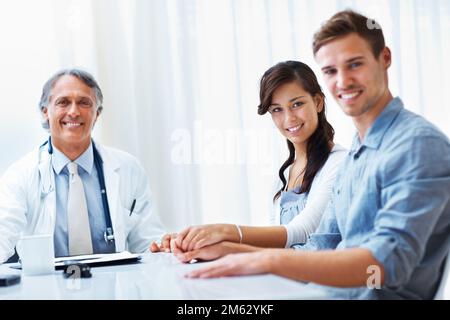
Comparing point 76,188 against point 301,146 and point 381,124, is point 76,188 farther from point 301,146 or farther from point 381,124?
point 381,124

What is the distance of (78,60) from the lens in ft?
8.40

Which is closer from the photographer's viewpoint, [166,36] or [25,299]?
[25,299]

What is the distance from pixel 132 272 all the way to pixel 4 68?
60.4 inches

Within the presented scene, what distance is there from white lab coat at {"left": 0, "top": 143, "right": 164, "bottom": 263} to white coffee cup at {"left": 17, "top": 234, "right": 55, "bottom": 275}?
0.56 metres

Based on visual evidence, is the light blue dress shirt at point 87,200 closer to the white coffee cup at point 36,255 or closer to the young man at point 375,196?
the white coffee cup at point 36,255

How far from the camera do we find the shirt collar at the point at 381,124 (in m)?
1.25

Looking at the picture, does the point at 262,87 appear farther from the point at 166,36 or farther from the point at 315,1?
the point at 315,1

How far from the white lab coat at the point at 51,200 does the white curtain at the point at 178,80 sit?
265 mm

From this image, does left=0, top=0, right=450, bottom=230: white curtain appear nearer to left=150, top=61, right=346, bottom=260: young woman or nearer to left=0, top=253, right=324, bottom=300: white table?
left=150, top=61, right=346, bottom=260: young woman

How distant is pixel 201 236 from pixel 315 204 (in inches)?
18.7

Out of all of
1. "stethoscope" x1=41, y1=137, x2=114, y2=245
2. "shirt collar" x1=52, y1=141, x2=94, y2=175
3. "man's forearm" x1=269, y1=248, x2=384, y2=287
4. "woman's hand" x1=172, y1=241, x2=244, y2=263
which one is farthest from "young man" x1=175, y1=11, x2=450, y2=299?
"shirt collar" x1=52, y1=141, x2=94, y2=175

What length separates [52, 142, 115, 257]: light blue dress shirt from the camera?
2182mm
